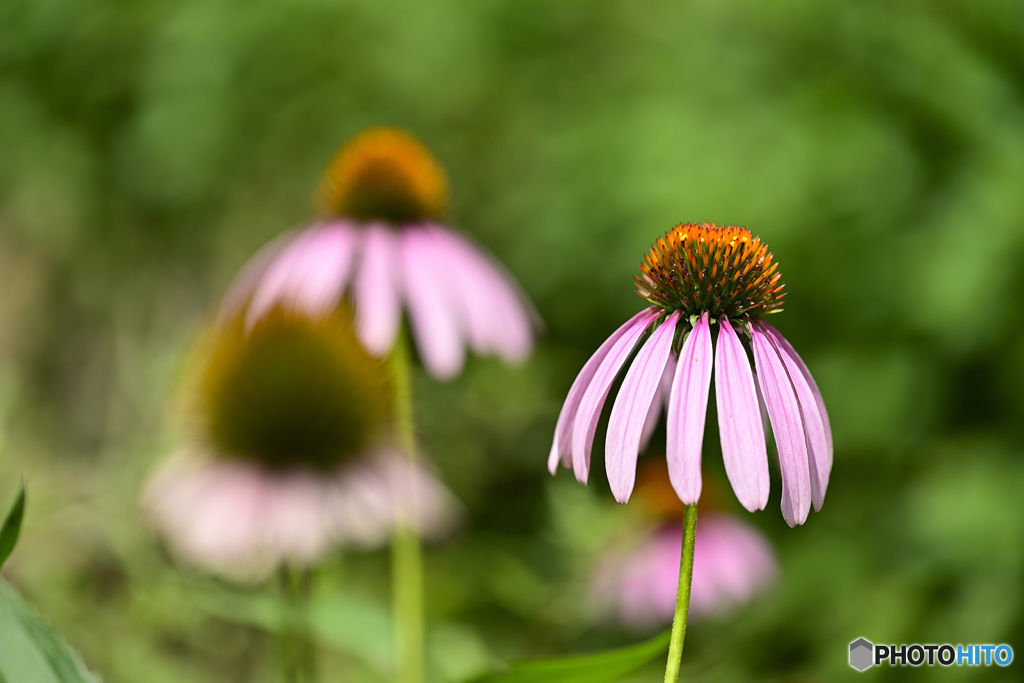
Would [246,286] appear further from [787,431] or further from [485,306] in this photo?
[787,431]

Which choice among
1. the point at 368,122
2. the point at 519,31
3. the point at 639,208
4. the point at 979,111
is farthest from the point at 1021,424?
the point at 368,122

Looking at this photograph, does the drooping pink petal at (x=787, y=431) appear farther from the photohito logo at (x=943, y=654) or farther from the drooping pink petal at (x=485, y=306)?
the photohito logo at (x=943, y=654)

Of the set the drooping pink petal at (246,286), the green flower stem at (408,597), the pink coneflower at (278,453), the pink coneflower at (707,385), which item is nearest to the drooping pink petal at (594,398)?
the pink coneflower at (707,385)

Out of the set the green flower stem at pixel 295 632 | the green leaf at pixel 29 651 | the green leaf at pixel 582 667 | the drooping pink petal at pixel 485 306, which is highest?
the drooping pink petal at pixel 485 306

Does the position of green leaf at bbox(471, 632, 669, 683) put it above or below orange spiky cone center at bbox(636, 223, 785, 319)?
below

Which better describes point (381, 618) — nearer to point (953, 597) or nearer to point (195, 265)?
point (953, 597)

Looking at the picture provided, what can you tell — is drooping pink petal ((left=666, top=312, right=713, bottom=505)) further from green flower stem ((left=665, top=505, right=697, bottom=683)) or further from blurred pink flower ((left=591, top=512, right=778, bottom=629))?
blurred pink flower ((left=591, top=512, right=778, bottom=629))

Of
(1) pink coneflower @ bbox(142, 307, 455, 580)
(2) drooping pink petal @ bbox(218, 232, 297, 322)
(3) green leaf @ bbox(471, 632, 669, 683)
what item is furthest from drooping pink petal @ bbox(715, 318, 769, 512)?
(2) drooping pink petal @ bbox(218, 232, 297, 322)
